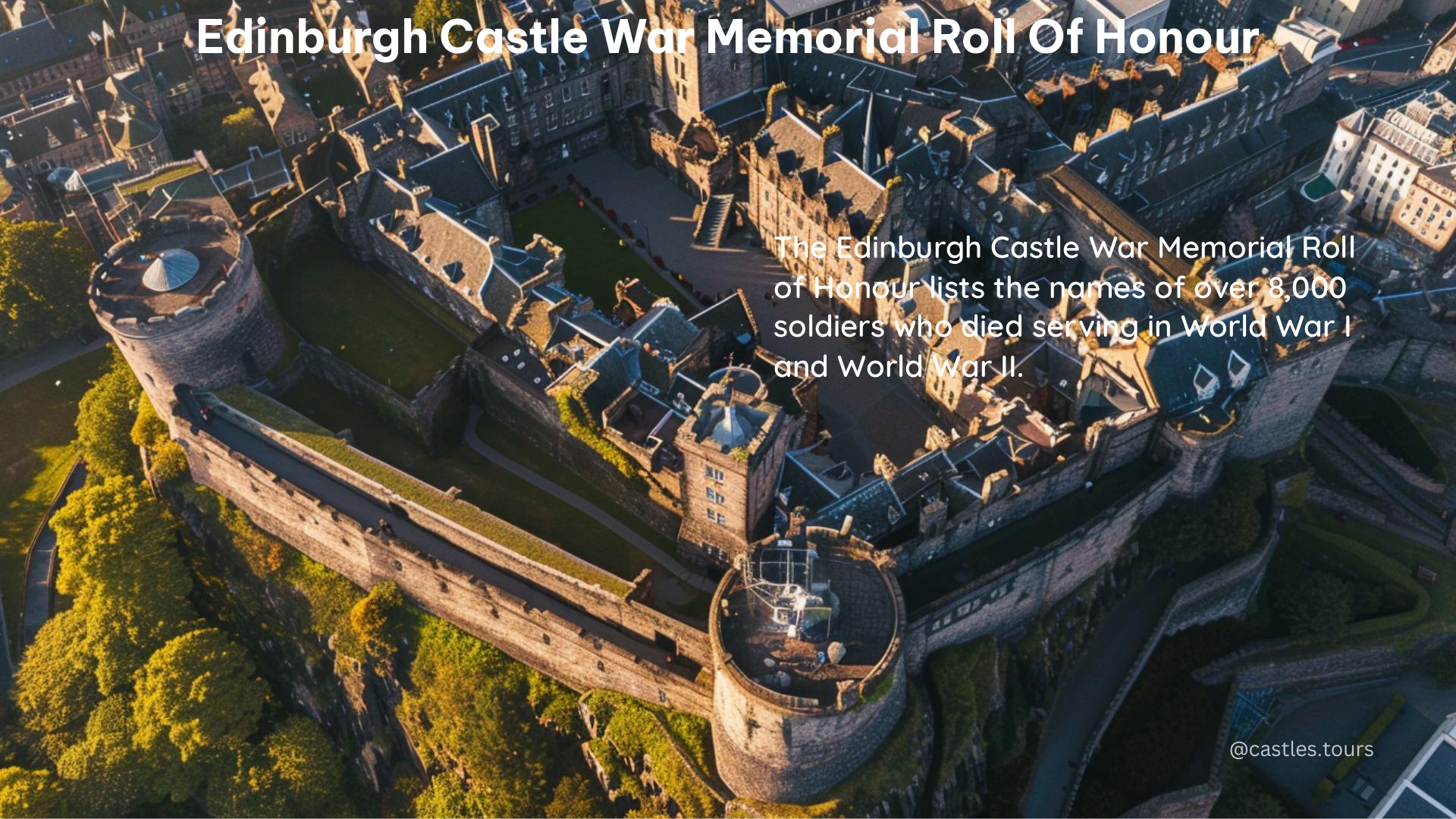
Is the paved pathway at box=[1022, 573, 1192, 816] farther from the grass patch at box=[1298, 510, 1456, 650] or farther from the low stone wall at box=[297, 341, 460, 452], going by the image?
the low stone wall at box=[297, 341, 460, 452]

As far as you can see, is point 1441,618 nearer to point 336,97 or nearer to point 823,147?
point 823,147

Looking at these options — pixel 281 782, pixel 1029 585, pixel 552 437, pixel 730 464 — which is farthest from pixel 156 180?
pixel 1029 585

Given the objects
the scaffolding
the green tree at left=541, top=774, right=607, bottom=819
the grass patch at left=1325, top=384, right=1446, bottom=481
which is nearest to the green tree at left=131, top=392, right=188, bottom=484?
the green tree at left=541, top=774, right=607, bottom=819

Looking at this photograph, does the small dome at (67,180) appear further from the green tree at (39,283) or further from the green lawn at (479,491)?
the green lawn at (479,491)

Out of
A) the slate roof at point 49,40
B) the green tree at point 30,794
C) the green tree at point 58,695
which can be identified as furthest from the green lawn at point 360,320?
the slate roof at point 49,40

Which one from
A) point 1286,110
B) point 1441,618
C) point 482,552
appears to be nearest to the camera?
point 482,552

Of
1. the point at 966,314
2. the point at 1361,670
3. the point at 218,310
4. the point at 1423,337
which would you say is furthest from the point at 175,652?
the point at 1423,337
